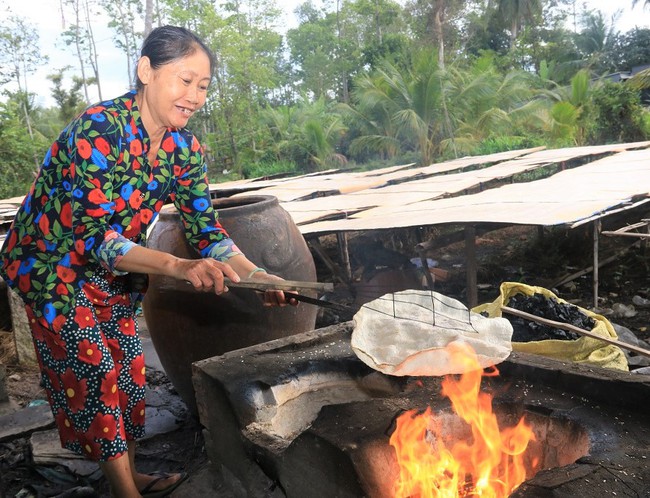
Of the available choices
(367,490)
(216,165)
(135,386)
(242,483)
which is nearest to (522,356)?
(367,490)

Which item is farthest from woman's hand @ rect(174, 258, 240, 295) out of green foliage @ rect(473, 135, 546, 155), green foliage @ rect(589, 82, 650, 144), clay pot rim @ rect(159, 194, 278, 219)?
green foliage @ rect(589, 82, 650, 144)

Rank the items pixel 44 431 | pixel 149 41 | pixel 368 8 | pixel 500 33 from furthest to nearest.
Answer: pixel 500 33 < pixel 368 8 < pixel 44 431 < pixel 149 41

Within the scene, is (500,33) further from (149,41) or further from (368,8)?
(149,41)

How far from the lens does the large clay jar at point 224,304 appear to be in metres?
3.16

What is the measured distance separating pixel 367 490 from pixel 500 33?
31775 mm

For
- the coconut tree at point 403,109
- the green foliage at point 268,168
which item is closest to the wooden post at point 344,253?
the coconut tree at point 403,109

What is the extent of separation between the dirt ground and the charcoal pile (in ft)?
6.49

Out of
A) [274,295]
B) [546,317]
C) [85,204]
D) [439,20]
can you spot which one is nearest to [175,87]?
[85,204]

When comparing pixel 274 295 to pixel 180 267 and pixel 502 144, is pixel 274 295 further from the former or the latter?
pixel 502 144

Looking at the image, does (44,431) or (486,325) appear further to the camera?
(44,431)

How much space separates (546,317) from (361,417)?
192cm

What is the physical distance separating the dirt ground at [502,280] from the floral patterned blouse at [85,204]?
1388 mm

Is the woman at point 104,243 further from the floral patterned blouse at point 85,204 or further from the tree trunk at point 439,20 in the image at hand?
the tree trunk at point 439,20

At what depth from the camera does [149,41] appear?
217 cm
